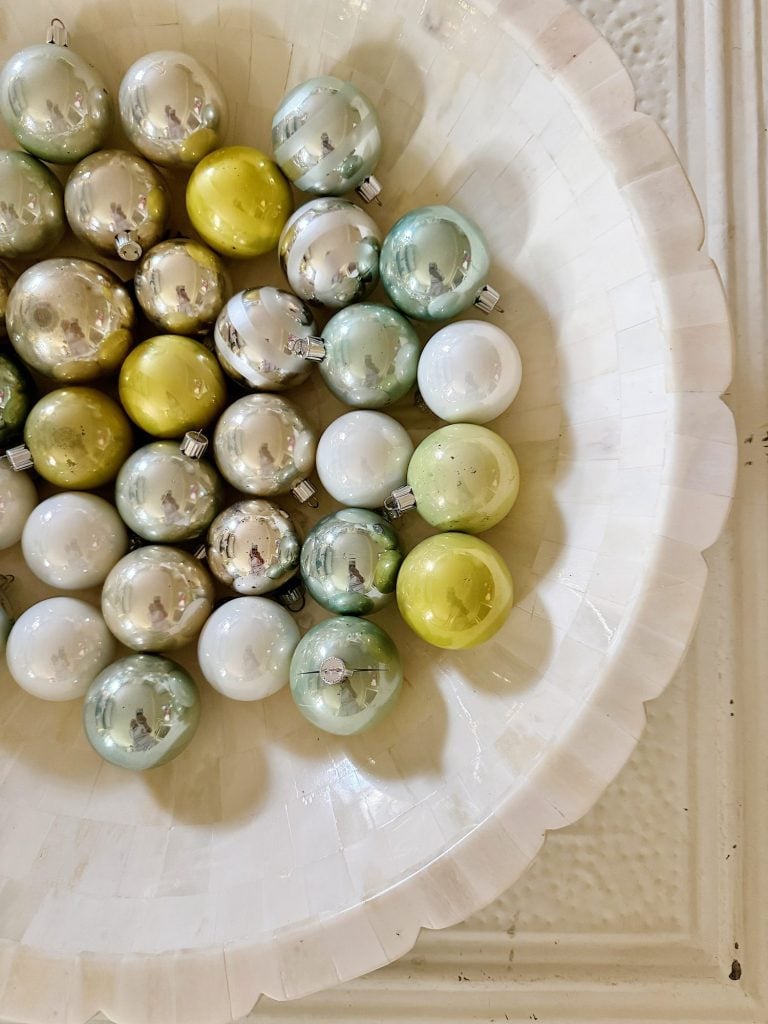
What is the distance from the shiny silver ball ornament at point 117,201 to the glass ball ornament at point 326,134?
113 mm

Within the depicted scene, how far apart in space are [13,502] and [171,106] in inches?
13.9

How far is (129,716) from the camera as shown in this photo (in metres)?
0.58

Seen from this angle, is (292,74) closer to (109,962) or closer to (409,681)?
(409,681)

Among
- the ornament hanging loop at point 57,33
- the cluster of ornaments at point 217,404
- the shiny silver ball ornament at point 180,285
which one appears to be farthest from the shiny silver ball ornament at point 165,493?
the ornament hanging loop at point 57,33

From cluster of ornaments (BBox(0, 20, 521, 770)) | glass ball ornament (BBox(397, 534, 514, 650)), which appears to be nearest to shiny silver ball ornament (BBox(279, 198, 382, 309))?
cluster of ornaments (BBox(0, 20, 521, 770))

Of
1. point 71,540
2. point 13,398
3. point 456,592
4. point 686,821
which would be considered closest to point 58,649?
point 71,540

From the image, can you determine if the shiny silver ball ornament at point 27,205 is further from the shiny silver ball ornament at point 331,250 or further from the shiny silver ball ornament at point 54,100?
the shiny silver ball ornament at point 331,250

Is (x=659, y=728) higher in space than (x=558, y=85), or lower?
lower

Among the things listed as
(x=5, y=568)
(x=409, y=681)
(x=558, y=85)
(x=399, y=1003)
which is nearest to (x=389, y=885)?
(x=409, y=681)

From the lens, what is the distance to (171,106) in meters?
0.62

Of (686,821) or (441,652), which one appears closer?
(441,652)

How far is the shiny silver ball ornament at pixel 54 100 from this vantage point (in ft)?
2.01

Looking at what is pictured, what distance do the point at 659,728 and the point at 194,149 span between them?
679 mm

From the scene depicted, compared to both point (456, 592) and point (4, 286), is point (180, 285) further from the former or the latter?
point (456, 592)
